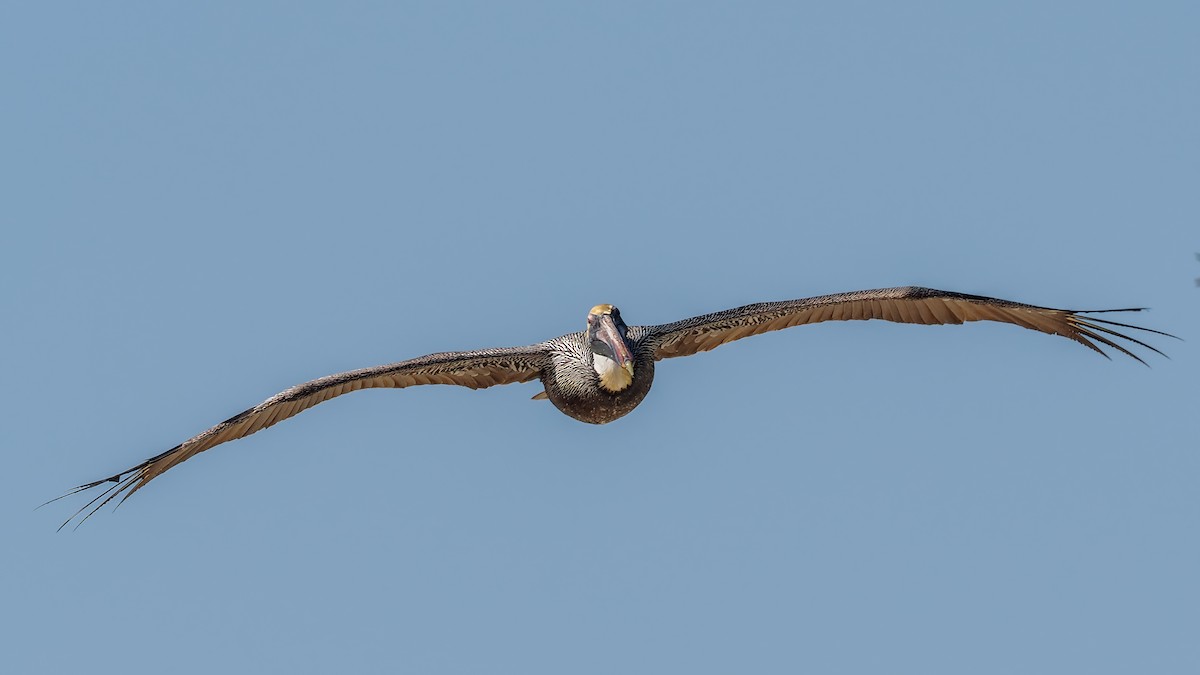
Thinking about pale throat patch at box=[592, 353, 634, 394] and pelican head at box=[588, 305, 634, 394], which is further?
pale throat patch at box=[592, 353, 634, 394]

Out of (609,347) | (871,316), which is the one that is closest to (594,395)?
(609,347)

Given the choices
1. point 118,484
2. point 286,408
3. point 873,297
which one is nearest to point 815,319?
point 873,297

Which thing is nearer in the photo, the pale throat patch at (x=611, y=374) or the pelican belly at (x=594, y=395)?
the pale throat patch at (x=611, y=374)

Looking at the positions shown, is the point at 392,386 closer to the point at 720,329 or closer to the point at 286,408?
the point at 286,408

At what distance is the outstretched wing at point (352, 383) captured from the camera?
16984 millimetres

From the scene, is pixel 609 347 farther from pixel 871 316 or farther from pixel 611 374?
pixel 871 316

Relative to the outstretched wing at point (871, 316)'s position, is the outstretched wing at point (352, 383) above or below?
below

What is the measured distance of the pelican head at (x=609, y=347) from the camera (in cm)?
1705

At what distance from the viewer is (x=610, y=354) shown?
56.0 feet

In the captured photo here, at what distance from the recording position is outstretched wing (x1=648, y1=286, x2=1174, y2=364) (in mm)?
17891

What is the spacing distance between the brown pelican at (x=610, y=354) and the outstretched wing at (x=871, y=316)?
12 millimetres

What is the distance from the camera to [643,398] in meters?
17.9

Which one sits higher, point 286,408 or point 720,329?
point 720,329

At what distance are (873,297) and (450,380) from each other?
4983 mm
